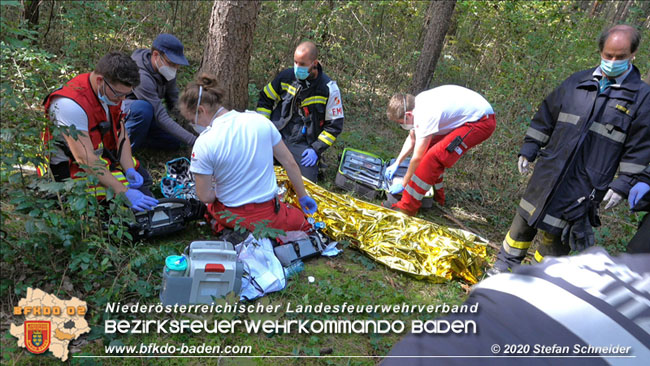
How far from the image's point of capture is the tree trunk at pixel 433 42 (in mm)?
6566

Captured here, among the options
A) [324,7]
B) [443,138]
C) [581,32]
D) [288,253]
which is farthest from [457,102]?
[581,32]

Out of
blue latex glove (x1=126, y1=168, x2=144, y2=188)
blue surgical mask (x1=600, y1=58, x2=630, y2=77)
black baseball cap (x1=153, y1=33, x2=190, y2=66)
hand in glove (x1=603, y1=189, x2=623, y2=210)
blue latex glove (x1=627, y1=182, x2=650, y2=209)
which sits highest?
blue surgical mask (x1=600, y1=58, x2=630, y2=77)

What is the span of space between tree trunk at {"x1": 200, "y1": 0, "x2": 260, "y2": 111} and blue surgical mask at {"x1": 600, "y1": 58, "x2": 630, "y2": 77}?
3254mm

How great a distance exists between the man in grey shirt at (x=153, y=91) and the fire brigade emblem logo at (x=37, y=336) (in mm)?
2266

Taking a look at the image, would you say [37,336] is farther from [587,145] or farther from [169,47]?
[587,145]

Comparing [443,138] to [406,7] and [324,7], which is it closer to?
[324,7]

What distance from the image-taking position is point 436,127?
13.4 feet

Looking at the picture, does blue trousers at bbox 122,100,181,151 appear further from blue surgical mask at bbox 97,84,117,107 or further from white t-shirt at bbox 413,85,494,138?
white t-shirt at bbox 413,85,494,138

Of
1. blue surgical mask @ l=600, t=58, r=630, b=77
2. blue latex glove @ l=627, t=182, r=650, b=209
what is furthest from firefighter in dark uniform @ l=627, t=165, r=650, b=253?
blue surgical mask @ l=600, t=58, r=630, b=77

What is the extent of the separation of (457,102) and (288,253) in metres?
2.51

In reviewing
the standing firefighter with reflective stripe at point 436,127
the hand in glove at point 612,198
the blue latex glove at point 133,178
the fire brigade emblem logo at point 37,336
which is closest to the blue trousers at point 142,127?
the blue latex glove at point 133,178

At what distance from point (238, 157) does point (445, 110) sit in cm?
237

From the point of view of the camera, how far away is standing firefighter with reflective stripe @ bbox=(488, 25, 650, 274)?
115 inches

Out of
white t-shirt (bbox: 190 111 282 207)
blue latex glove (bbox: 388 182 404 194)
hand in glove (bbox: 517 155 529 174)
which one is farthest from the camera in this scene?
blue latex glove (bbox: 388 182 404 194)
